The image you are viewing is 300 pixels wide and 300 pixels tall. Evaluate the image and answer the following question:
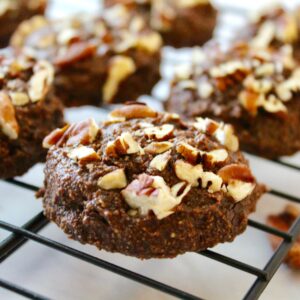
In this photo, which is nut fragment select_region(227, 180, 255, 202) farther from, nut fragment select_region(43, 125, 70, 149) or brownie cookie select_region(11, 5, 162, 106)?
brownie cookie select_region(11, 5, 162, 106)

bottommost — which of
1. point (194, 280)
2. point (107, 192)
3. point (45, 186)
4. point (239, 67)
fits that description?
point (194, 280)

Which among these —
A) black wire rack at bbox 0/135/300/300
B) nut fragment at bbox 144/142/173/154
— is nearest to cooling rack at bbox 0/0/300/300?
black wire rack at bbox 0/135/300/300

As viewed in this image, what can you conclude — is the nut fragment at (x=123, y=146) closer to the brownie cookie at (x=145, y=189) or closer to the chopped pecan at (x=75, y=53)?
the brownie cookie at (x=145, y=189)

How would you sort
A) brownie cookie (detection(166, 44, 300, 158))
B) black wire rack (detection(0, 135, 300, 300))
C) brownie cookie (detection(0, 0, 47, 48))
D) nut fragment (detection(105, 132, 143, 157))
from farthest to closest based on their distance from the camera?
brownie cookie (detection(0, 0, 47, 48)) → brownie cookie (detection(166, 44, 300, 158)) → nut fragment (detection(105, 132, 143, 157)) → black wire rack (detection(0, 135, 300, 300))

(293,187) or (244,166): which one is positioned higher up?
(244,166)

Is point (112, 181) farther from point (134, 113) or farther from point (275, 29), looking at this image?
point (275, 29)

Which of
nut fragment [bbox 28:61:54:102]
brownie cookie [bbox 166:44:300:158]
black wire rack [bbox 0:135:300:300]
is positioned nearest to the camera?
black wire rack [bbox 0:135:300:300]

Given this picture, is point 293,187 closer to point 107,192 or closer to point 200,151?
point 200,151

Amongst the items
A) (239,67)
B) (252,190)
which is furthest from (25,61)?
(252,190)
